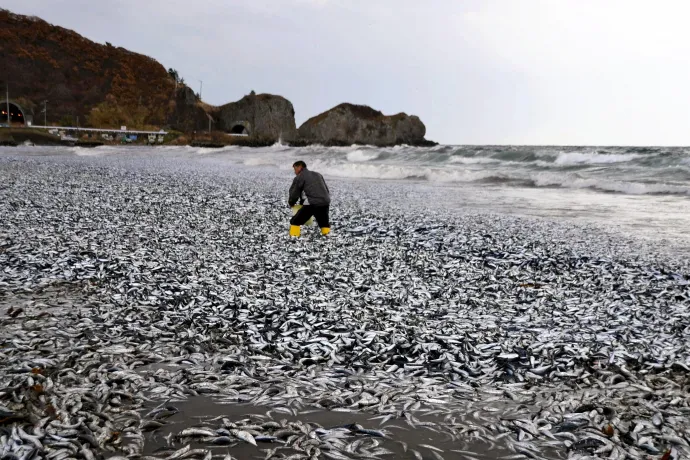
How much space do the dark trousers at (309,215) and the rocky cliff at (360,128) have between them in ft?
423

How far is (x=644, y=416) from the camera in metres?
5.16

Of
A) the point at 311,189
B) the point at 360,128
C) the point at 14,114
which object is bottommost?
the point at 311,189

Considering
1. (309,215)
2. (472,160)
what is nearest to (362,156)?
(472,160)

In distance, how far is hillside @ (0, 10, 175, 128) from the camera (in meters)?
114

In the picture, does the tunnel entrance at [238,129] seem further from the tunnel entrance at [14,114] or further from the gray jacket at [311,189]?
the gray jacket at [311,189]

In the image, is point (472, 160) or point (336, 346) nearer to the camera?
point (336, 346)

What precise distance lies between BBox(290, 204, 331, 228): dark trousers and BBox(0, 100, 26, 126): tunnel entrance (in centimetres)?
11685

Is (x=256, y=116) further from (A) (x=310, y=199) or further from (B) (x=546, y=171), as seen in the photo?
(A) (x=310, y=199)

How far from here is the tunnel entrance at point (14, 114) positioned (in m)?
105

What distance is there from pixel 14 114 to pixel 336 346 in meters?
126

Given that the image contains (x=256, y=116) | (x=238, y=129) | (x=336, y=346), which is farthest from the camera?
(x=238, y=129)

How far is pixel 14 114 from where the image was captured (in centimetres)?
10719

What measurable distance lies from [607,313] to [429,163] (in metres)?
45.8

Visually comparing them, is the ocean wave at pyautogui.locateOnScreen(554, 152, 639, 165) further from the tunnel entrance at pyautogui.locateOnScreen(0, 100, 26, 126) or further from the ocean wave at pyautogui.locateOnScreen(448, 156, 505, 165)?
the tunnel entrance at pyautogui.locateOnScreen(0, 100, 26, 126)
